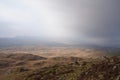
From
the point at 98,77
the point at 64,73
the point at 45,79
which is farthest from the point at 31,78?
the point at 98,77

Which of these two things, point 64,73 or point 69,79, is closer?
point 69,79

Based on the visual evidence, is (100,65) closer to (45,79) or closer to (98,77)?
(98,77)

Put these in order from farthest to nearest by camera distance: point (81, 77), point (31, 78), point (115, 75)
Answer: point (31, 78)
point (81, 77)
point (115, 75)

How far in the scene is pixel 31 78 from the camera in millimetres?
193375

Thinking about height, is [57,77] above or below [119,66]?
below

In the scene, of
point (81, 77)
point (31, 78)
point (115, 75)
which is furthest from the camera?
point (31, 78)

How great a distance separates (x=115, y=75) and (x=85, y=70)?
3791 centimetres

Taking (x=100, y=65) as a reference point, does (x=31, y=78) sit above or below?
below

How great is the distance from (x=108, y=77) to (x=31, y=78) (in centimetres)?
7701

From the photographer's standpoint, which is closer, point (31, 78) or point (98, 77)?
point (98, 77)

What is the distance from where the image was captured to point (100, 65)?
200 metres

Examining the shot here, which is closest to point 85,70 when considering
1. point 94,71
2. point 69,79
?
point 94,71

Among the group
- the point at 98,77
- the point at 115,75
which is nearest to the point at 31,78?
the point at 98,77

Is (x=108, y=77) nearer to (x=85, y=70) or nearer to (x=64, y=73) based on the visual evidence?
(x=85, y=70)
